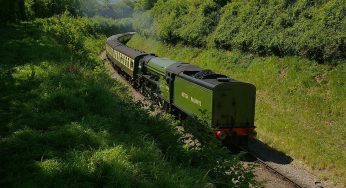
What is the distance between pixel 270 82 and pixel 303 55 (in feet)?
7.88

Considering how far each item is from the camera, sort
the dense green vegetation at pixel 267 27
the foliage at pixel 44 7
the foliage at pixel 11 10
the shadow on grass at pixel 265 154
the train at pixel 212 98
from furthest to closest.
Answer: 1. the foliage at pixel 44 7
2. the foliage at pixel 11 10
3. the dense green vegetation at pixel 267 27
4. the shadow on grass at pixel 265 154
5. the train at pixel 212 98

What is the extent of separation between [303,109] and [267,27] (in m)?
8.44

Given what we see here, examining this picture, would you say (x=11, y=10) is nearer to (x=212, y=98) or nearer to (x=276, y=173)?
(x=212, y=98)

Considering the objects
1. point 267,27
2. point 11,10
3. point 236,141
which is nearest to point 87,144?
point 236,141

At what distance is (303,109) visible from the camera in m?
19.5

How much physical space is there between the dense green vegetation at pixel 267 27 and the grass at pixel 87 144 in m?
11.6

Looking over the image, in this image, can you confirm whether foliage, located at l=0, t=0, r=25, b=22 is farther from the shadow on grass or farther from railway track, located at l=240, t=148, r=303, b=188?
railway track, located at l=240, t=148, r=303, b=188

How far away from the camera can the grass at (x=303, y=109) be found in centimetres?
1630

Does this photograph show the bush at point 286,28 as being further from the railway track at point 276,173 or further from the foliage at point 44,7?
the foliage at point 44,7

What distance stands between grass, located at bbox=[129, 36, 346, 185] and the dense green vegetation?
0.81 metres

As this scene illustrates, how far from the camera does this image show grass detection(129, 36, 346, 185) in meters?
16.3

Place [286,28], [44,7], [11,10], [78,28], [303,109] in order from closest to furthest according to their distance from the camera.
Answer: [303,109]
[286,28]
[11,10]
[78,28]
[44,7]

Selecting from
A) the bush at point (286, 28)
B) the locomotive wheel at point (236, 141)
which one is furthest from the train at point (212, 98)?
the bush at point (286, 28)

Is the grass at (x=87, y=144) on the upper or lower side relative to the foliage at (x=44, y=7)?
lower
